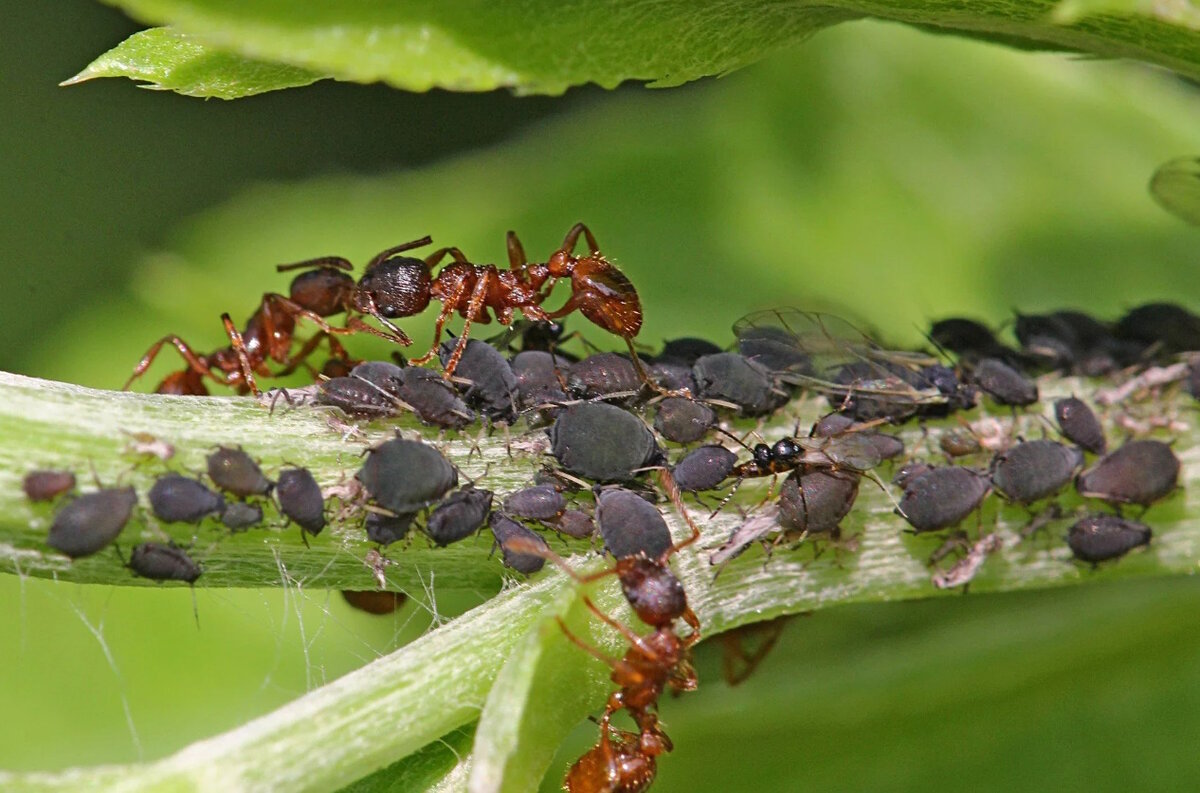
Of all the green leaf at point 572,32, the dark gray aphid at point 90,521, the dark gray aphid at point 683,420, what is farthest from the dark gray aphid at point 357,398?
the green leaf at point 572,32

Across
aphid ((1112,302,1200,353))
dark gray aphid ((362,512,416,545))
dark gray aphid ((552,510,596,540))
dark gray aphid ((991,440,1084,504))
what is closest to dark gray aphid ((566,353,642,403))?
dark gray aphid ((552,510,596,540))

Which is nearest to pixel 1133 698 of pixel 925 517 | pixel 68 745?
pixel 925 517

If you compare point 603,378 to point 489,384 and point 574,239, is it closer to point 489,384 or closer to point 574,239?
point 489,384

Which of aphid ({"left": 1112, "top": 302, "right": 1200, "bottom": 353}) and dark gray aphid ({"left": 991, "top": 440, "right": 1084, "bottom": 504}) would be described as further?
aphid ({"left": 1112, "top": 302, "right": 1200, "bottom": 353})

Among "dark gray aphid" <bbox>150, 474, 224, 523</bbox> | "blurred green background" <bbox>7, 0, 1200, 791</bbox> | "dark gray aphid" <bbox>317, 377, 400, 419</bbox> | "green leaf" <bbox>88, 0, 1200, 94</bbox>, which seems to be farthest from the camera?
"blurred green background" <bbox>7, 0, 1200, 791</bbox>

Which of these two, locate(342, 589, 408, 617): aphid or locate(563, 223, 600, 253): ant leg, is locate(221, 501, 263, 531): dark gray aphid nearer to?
locate(342, 589, 408, 617): aphid

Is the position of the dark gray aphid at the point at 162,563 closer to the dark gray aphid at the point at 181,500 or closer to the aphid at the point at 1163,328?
the dark gray aphid at the point at 181,500

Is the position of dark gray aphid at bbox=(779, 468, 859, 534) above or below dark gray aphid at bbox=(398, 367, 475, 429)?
below
